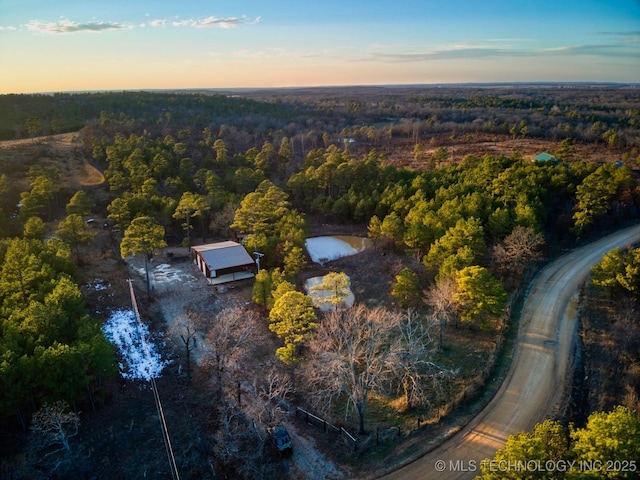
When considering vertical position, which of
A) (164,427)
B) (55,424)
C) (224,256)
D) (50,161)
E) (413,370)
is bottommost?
(164,427)

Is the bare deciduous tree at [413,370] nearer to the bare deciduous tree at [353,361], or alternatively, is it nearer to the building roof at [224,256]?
the bare deciduous tree at [353,361]

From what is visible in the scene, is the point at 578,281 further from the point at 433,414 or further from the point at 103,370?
the point at 103,370

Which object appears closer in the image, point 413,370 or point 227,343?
point 413,370

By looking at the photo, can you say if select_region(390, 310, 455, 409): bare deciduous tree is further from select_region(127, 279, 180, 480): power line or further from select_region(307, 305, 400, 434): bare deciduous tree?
select_region(127, 279, 180, 480): power line

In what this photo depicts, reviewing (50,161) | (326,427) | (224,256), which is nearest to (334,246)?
(224,256)

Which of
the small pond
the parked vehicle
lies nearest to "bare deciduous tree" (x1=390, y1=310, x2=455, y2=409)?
the parked vehicle

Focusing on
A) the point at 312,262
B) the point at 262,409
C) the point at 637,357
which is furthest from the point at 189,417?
the point at 637,357

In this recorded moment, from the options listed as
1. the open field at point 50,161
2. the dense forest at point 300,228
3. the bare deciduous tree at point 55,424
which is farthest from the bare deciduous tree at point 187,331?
the open field at point 50,161

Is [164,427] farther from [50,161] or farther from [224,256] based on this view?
[50,161]
